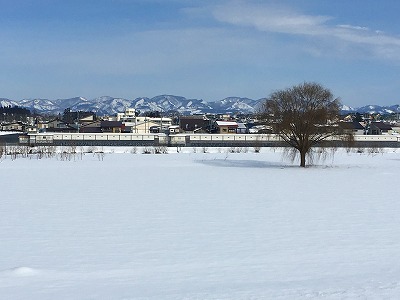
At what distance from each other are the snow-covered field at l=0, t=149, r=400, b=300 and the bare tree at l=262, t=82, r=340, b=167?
1147cm

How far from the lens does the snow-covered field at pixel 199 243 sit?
6.50 m

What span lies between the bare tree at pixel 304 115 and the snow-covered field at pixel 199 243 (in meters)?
11.5

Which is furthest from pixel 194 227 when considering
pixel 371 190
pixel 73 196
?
pixel 371 190

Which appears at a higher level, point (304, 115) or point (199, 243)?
point (304, 115)

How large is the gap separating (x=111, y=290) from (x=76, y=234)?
3534mm

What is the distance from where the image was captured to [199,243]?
Answer: 29.5ft

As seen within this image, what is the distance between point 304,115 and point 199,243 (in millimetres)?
20690

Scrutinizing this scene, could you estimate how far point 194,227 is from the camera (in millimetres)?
10422

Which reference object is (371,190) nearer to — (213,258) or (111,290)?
(213,258)

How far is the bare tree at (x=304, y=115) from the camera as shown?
28.4m

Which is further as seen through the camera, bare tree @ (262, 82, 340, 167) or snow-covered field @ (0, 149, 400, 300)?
bare tree @ (262, 82, 340, 167)

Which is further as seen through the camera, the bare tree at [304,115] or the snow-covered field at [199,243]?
the bare tree at [304,115]

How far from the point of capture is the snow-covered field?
650 centimetres

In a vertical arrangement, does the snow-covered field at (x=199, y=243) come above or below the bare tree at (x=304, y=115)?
below
